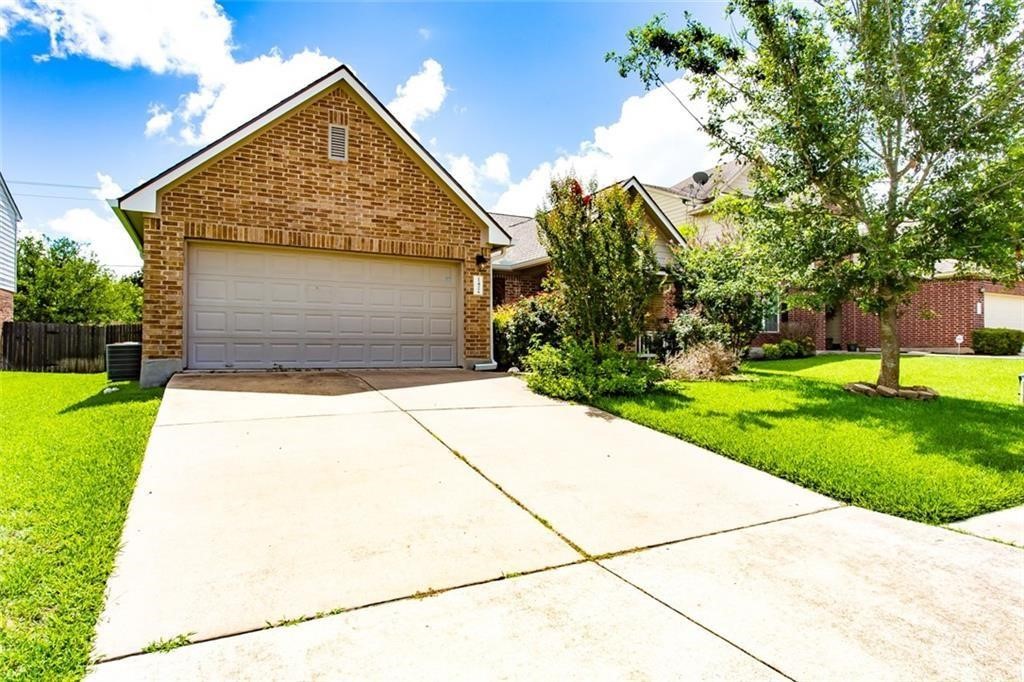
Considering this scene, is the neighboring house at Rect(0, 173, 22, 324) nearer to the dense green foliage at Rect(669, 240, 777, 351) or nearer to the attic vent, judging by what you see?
the attic vent

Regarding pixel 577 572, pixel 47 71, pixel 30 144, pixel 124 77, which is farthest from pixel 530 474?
pixel 30 144

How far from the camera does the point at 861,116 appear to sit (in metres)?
→ 8.41

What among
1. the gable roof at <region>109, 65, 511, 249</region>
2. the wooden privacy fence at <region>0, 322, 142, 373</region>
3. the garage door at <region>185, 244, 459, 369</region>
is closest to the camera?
the gable roof at <region>109, 65, 511, 249</region>

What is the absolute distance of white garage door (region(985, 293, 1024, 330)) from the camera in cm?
2055

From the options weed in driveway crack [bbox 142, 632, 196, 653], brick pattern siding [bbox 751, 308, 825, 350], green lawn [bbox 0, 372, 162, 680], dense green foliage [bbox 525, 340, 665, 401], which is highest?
brick pattern siding [bbox 751, 308, 825, 350]

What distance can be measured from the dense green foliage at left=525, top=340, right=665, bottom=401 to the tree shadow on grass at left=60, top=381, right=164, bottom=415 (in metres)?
5.41

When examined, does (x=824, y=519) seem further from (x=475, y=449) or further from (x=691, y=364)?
(x=691, y=364)

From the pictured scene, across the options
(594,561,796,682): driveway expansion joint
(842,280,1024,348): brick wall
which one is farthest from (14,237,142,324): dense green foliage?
(842,280,1024,348): brick wall

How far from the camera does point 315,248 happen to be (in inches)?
381

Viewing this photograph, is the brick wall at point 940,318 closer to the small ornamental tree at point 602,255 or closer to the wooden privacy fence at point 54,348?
the small ornamental tree at point 602,255

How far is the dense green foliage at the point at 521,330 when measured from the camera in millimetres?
11281

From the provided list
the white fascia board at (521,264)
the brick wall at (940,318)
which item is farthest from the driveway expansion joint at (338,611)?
the brick wall at (940,318)

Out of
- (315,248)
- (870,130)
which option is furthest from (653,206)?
(315,248)

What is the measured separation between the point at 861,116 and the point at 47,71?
15.8 m
